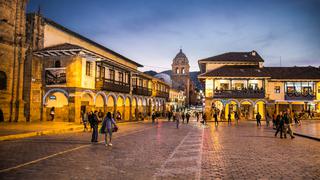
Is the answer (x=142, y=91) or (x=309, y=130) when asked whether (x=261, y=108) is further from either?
(x=309, y=130)

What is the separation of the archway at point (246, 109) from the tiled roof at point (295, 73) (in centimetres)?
581

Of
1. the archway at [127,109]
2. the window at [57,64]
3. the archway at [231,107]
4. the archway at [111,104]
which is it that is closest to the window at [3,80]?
the window at [57,64]

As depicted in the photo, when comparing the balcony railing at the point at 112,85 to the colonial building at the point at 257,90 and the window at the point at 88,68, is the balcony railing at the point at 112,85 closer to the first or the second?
the window at the point at 88,68

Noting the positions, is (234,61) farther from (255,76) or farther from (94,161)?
(94,161)

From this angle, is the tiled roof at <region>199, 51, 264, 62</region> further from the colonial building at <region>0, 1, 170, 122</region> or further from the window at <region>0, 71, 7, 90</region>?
the window at <region>0, 71, 7, 90</region>

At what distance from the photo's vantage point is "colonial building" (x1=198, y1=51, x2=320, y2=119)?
Result: 140 ft

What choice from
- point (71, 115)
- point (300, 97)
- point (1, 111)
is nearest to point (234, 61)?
point (300, 97)

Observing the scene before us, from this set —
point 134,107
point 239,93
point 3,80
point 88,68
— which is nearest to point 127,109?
point 134,107

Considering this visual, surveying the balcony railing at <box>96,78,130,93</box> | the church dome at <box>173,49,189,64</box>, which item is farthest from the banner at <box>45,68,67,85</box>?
the church dome at <box>173,49,189,64</box>

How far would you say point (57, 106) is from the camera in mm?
29422

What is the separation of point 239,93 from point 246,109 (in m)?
3.55

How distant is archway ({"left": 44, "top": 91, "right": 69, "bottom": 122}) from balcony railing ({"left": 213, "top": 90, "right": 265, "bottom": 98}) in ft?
75.4

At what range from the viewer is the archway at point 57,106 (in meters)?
28.8

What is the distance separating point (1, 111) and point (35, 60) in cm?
621
